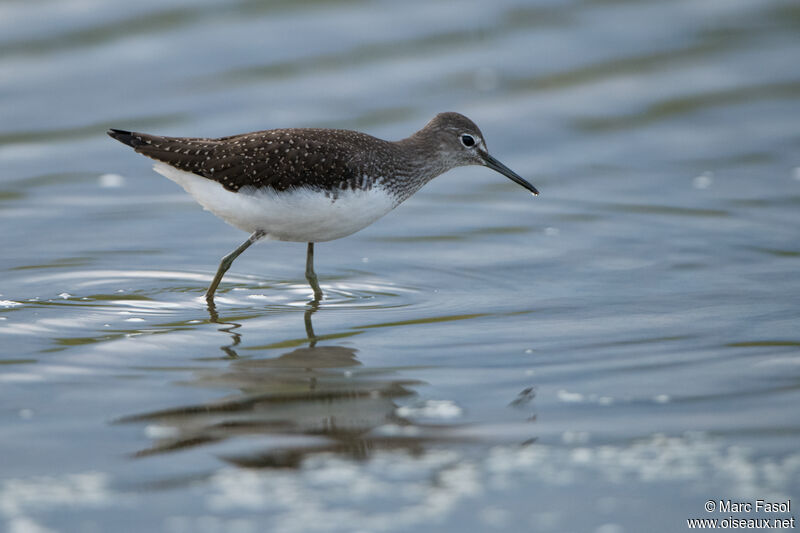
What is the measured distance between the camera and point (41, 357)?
7105mm

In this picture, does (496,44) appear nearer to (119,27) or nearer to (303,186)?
(119,27)

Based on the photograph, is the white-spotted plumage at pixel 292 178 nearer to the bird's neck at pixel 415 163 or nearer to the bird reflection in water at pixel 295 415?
the bird's neck at pixel 415 163

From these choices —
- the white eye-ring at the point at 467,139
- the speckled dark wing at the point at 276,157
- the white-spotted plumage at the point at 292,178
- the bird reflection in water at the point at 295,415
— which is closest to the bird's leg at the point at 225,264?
the white-spotted plumage at the point at 292,178

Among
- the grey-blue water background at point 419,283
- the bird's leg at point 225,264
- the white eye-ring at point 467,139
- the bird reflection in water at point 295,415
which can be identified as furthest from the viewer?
the white eye-ring at point 467,139

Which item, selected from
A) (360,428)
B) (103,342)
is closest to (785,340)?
(360,428)

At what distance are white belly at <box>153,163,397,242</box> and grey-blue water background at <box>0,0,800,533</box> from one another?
0.59m

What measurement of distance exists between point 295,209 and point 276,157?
1.63 ft

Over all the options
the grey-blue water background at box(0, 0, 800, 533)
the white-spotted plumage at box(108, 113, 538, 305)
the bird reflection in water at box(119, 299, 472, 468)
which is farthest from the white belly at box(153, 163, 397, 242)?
the bird reflection in water at box(119, 299, 472, 468)

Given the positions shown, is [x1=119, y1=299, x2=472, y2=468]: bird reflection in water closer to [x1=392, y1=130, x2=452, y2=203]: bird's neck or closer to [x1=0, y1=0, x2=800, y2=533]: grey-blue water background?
[x1=0, y1=0, x2=800, y2=533]: grey-blue water background

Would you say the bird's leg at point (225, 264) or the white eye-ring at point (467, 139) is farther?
the white eye-ring at point (467, 139)

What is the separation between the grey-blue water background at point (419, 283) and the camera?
539cm

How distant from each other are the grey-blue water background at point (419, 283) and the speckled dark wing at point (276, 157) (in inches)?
38.0

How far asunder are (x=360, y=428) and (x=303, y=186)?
2.78 metres

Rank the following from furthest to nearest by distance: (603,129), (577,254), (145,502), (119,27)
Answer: (119,27) < (603,129) < (577,254) < (145,502)
